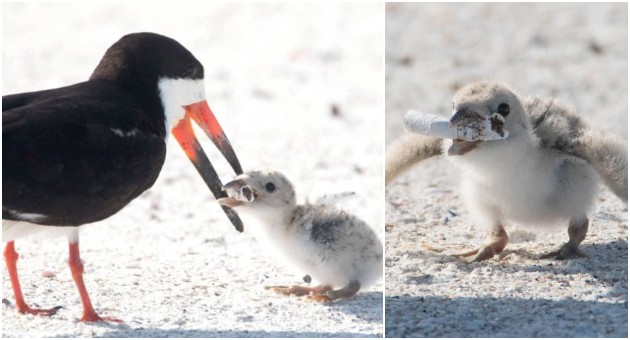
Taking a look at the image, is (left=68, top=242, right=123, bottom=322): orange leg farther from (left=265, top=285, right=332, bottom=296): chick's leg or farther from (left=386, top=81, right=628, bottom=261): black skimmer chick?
(left=386, top=81, right=628, bottom=261): black skimmer chick

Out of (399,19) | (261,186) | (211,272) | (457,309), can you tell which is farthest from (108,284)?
(399,19)

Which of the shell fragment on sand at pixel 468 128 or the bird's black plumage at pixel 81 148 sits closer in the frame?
the bird's black plumage at pixel 81 148

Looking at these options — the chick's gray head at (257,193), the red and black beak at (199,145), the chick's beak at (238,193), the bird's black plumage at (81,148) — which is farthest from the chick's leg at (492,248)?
the bird's black plumage at (81,148)

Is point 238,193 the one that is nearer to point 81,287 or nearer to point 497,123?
point 81,287

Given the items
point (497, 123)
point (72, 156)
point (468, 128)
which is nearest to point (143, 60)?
point (72, 156)

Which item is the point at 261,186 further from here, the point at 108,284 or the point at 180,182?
the point at 180,182

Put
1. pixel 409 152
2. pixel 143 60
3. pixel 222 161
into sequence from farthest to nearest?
1. pixel 222 161
2. pixel 409 152
3. pixel 143 60

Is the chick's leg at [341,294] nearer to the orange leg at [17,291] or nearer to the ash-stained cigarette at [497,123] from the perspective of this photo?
the ash-stained cigarette at [497,123]
